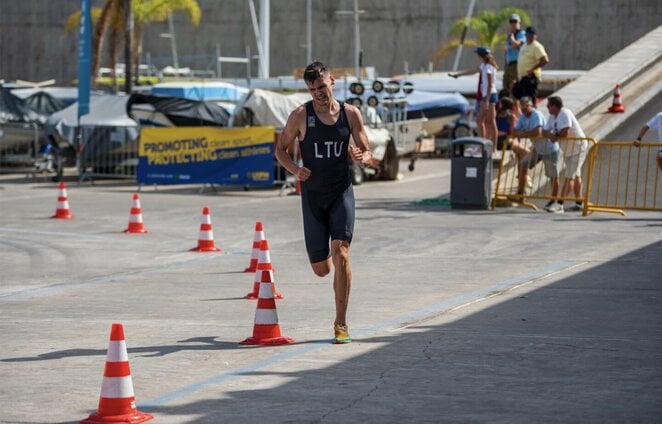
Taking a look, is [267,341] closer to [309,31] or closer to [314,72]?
[314,72]

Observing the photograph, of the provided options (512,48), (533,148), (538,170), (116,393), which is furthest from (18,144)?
(116,393)

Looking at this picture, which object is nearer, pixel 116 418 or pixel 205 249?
pixel 116 418

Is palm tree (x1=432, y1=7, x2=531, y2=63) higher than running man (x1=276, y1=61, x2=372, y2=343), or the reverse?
palm tree (x1=432, y1=7, x2=531, y2=63)

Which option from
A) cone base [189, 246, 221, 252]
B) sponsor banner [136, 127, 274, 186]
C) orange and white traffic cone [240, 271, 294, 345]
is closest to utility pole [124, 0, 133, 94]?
sponsor banner [136, 127, 274, 186]

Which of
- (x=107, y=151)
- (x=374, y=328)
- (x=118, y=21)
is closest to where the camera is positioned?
(x=374, y=328)

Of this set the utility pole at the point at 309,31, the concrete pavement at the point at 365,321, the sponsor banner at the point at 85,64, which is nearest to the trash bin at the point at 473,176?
the concrete pavement at the point at 365,321

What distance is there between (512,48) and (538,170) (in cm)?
334

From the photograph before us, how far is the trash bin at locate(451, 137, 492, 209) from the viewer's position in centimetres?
2178

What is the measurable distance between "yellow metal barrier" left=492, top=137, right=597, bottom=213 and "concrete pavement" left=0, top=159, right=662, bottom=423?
1015 mm

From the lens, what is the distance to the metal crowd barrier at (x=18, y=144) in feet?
110

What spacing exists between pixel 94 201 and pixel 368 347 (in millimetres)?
16252

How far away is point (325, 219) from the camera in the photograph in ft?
31.9

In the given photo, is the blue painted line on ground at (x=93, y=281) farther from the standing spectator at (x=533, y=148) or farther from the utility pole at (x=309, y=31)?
the utility pole at (x=309, y=31)

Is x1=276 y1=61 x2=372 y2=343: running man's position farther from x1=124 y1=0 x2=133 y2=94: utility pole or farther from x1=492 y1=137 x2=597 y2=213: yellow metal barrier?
x1=124 y1=0 x2=133 y2=94: utility pole
